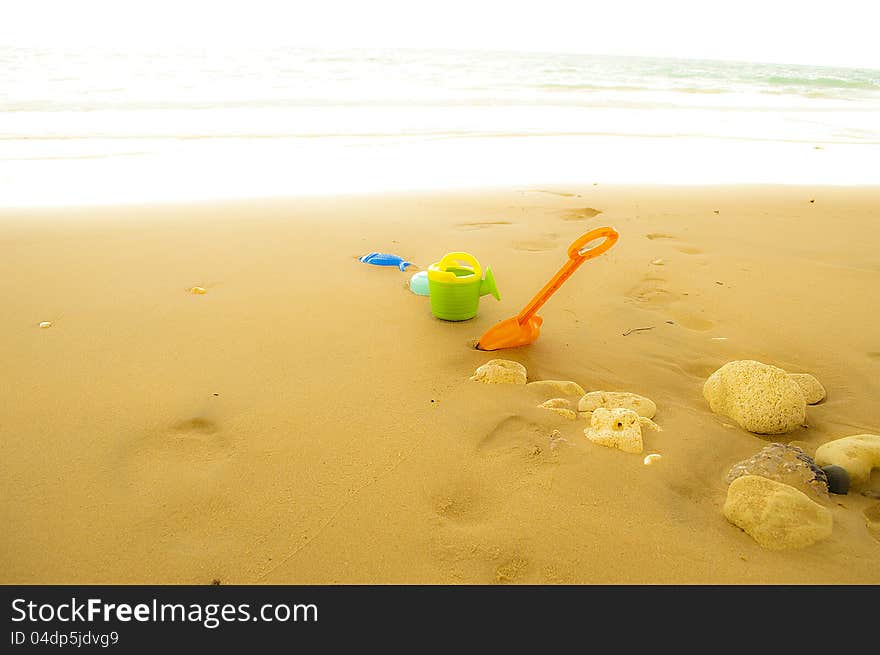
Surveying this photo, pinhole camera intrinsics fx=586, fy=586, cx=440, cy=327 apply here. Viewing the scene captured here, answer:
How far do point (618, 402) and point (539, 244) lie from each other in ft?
5.31

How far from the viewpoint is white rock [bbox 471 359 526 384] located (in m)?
1.86

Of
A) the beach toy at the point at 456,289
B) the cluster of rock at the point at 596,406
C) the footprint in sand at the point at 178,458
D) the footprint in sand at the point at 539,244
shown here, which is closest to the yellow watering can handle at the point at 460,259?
the beach toy at the point at 456,289

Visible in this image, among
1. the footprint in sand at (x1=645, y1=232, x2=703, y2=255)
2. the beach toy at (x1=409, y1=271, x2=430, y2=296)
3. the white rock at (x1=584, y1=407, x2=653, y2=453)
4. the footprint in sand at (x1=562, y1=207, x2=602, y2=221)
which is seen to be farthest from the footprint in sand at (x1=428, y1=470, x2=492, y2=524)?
the footprint in sand at (x1=562, y1=207, x2=602, y2=221)

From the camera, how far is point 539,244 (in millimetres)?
3205

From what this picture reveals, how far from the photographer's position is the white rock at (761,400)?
1648 mm

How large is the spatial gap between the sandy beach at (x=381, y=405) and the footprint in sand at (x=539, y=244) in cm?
2

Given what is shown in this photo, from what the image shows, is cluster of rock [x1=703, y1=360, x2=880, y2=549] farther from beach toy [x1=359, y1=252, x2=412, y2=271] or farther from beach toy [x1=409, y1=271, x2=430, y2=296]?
beach toy [x1=359, y1=252, x2=412, y2=271]

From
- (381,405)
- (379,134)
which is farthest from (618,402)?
(379,134)

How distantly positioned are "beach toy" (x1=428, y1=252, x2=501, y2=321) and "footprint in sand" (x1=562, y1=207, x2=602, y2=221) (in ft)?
5.23

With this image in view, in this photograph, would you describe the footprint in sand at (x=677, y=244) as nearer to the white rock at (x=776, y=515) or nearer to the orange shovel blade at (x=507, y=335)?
the orange shovel blade at (x=507, y=335)

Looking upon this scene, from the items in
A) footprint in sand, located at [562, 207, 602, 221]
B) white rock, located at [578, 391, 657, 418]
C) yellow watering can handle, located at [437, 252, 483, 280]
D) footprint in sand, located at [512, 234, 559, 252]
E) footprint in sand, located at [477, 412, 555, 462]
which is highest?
yellow watering can handle, located at [437, 252, 483, 280]
